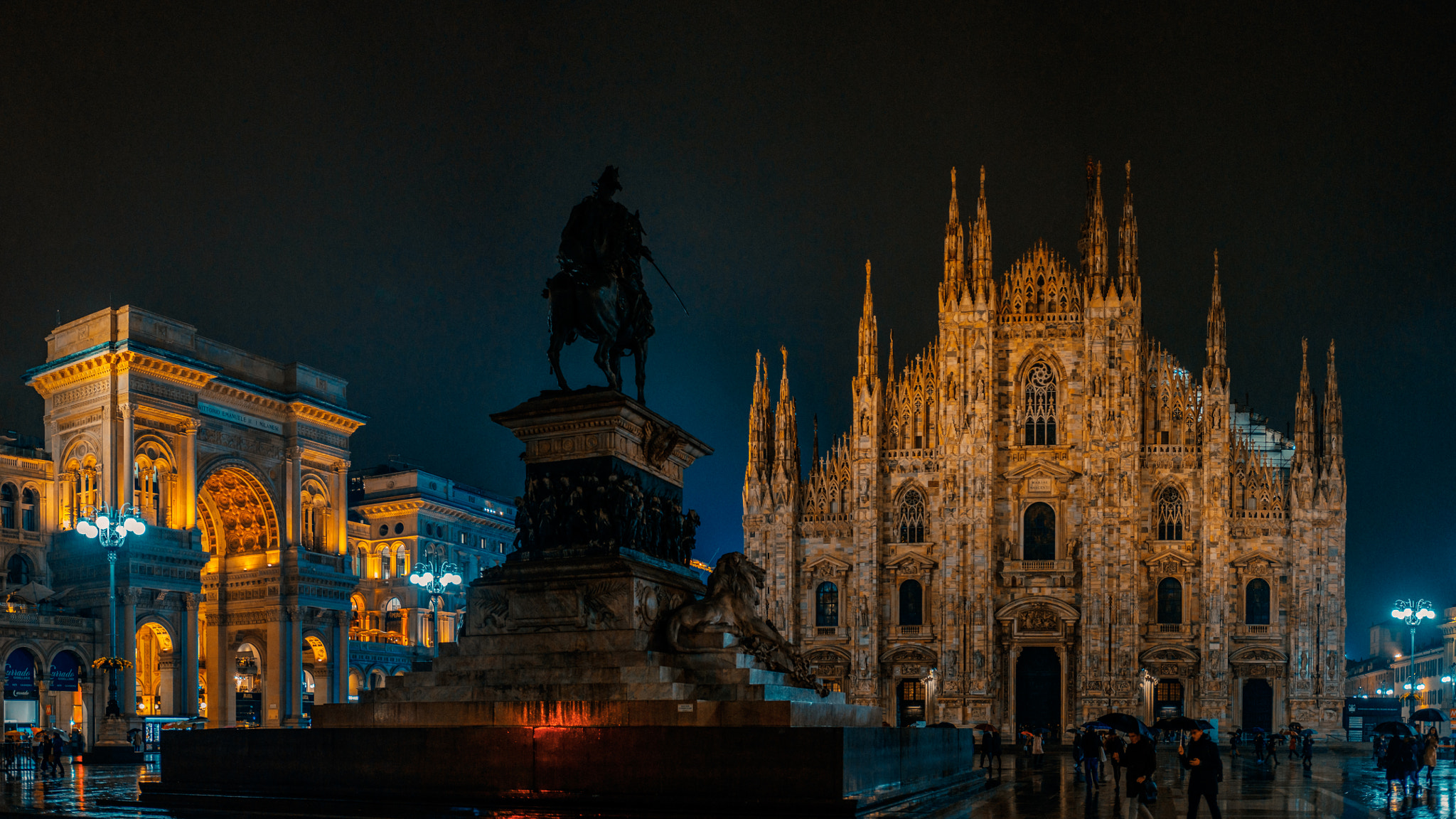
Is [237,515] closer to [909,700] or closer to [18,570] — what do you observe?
[18,570]

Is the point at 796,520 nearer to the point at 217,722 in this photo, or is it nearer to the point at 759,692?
the point at 217,722

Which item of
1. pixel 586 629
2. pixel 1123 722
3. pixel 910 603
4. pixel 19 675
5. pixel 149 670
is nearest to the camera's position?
pixel 586 629

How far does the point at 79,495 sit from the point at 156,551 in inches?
161

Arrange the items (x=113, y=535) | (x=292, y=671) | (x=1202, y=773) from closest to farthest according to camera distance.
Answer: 1. (x=1202, y=773)
2. (x=113, y=535)
3. (x=292, y=671)

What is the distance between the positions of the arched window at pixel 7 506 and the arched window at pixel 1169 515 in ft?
155

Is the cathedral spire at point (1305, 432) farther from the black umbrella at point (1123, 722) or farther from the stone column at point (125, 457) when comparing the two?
the stone column at point (125, 457)

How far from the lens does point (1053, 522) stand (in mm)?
58219

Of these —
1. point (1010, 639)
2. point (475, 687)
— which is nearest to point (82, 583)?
point (1010, 639)

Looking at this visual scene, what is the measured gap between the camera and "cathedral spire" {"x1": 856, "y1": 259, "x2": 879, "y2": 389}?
195ft

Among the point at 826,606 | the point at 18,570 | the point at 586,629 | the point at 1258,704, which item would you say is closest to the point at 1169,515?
A: the point at 1258,704

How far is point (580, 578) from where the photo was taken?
1496cm

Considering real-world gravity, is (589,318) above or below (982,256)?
below

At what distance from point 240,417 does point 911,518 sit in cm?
2854

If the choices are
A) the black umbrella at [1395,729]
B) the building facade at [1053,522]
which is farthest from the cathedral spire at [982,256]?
the black umbrella at [1395,729]
